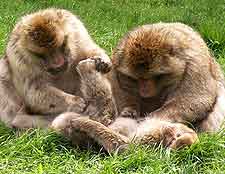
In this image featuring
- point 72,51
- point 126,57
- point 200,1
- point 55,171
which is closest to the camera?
point 55,171

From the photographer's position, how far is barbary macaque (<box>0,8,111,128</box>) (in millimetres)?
6102

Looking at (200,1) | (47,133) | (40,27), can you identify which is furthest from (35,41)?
(200,1)

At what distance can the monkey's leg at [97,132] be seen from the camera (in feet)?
18.4

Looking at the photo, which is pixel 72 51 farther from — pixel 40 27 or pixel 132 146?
pixel 132 146

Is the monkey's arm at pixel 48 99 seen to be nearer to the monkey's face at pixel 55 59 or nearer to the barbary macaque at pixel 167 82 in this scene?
the monkey's face at pixel 55 59

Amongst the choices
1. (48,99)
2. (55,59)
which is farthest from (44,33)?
(48,99)

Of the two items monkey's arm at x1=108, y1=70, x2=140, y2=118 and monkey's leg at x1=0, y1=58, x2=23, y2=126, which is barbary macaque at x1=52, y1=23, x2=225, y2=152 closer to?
monkey's arm at x1=108, y1=70, x2=140, y2=118

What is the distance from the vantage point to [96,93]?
5.99 metres

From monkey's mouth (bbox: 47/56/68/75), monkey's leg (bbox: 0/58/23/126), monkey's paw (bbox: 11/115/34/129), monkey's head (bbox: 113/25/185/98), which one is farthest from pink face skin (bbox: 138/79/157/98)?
monkey's leg (bbox: 0/58/23/126)

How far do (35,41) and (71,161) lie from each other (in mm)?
1051

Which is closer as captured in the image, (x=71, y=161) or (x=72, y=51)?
(x=71, y=161)

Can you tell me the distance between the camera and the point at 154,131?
5699 mm

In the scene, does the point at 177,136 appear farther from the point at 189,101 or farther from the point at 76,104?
the point at 76,104

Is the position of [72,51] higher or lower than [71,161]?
higher
